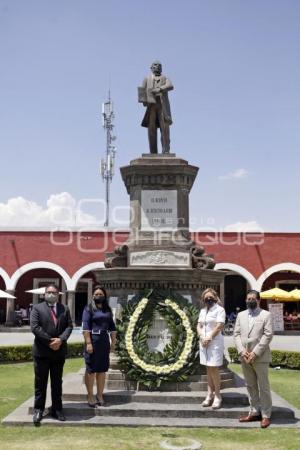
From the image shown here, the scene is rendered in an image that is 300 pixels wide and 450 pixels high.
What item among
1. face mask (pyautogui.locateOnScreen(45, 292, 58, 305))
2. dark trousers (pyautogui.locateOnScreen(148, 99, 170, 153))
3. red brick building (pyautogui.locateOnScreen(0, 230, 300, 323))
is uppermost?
dark trousers (pyautogui.locateOnScreen(148, 99, 170, 153))

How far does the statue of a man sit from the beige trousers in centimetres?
410

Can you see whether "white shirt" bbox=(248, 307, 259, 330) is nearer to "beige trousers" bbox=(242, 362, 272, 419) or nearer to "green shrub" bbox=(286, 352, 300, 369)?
"beige trousers" bbox=(242, 362, 272, 419)

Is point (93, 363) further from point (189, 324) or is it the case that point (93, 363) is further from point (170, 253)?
point (170, 253)

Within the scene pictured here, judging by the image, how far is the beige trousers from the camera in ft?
20.3

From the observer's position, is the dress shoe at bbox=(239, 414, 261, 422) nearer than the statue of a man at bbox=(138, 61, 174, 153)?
Yes

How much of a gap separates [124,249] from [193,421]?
9.56 feet

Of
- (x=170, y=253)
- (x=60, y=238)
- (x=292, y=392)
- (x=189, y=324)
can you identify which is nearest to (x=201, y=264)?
(x=170, y=253)

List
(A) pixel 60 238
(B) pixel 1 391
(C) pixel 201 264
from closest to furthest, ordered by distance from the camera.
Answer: (C) pixel 201 264, (B) pixel 1 391, (A) pixel 60 238

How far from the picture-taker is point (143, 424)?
20.4ft

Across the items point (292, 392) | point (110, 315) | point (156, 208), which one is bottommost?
point (292, 392)

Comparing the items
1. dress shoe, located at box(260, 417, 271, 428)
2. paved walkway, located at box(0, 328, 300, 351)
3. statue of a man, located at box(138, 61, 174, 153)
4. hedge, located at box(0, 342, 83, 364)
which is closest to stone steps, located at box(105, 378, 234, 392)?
dress shoe, located at box(260, 417, 271, 428)

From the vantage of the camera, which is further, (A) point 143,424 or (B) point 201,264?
(B) point 201,264

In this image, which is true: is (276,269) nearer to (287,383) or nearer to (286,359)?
(286,359)

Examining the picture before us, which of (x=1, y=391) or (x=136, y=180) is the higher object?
(x=136, y=180)
